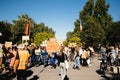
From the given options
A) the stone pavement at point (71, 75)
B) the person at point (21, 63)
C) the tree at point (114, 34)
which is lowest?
the stone pavement at point (71, 75)

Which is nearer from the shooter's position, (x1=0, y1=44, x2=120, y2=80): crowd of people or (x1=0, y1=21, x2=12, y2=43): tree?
(x1=0, y1=44, x2=120, y2=80): crowd of people

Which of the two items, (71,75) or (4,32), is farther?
(4,32)

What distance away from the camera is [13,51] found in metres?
12.7

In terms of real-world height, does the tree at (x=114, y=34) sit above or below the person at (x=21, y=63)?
above

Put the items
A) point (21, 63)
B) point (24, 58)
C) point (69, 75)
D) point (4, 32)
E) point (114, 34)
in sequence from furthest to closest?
1. point (4, 32)
2. point (114, 34)
3. point (69, 75)
4. point (24, 58)
5. point (21, 63)

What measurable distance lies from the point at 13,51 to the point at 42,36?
73648 mm

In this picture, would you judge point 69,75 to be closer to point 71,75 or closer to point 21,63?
point 71,75

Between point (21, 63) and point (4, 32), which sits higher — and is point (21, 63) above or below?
below

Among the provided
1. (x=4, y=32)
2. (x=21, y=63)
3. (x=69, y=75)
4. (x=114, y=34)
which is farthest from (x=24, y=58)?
(x=4, y=32)

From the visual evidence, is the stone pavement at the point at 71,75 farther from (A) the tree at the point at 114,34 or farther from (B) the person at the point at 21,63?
(A) the tree at the point at 114,34

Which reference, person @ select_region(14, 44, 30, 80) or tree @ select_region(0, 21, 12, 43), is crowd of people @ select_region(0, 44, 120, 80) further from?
tree @ select_region(0, 21, 12, 43)

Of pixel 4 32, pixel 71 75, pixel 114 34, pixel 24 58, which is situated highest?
pixel 4 32

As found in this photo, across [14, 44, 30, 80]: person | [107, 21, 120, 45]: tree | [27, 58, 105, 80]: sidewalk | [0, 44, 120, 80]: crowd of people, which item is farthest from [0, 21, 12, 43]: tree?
[14, 44, 30, 80]: person

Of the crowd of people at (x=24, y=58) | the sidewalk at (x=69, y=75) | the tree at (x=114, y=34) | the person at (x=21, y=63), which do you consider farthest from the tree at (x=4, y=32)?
the person at (x=21, y=63)
